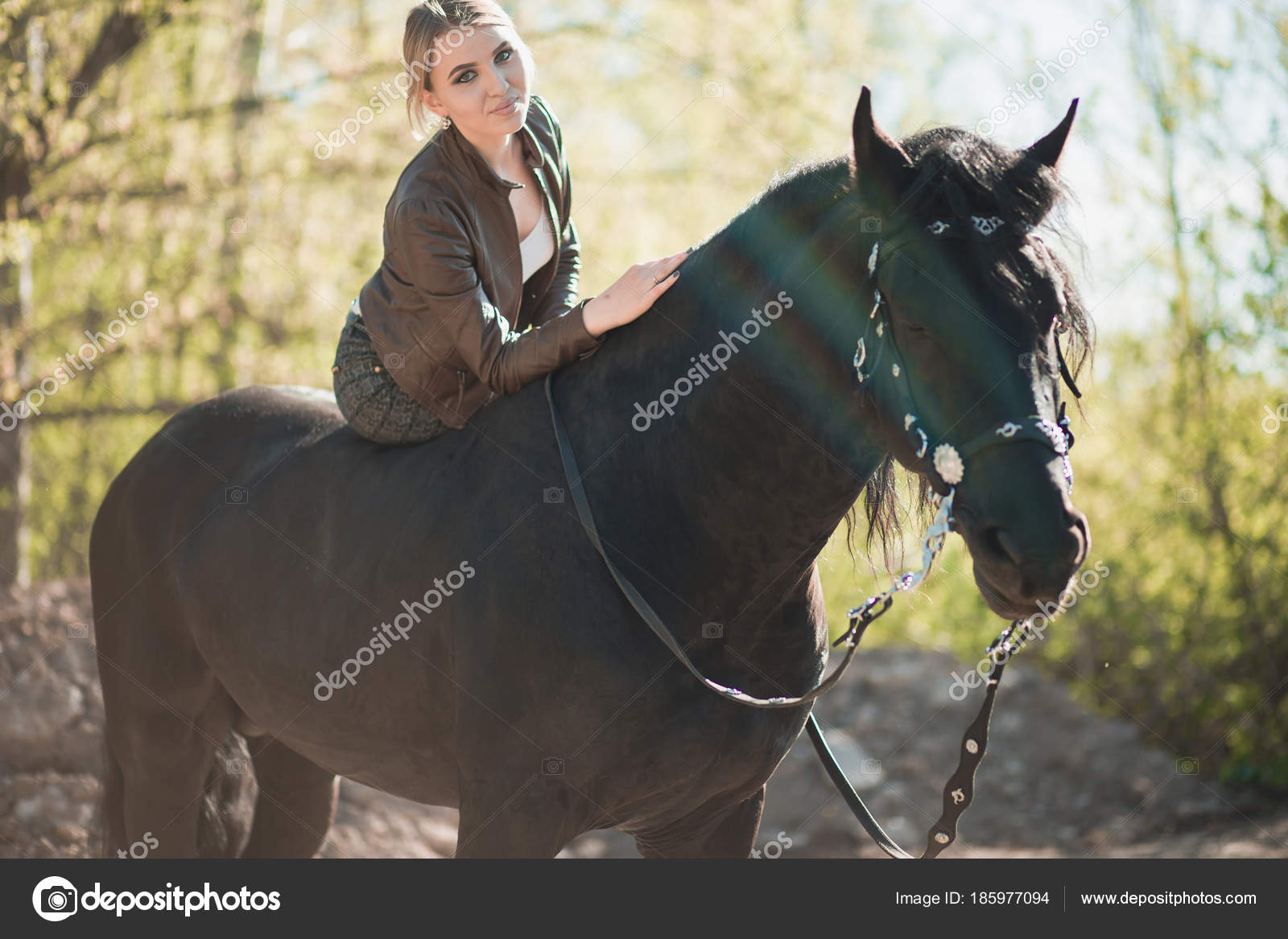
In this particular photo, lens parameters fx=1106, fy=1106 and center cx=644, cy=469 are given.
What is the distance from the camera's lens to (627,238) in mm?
10203

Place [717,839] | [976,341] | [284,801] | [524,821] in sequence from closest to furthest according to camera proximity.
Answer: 1. [976,341]
2. [524,821]
3. [717,839]
4. [284,801]

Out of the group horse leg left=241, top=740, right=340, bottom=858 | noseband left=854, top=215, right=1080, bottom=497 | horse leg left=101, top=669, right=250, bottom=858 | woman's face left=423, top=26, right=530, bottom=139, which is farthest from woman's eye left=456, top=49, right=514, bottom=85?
horse leg left=241, top=740, right=340, bottom=858

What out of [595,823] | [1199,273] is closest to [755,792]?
[595,823]

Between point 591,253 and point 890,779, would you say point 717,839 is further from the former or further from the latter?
point 591,253

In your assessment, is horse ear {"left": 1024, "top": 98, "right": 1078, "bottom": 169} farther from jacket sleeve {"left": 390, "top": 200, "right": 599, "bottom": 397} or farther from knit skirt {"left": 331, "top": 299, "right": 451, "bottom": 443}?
knit skirt {"left": 331, "top": 299, "right": 451, "bottom": 443}

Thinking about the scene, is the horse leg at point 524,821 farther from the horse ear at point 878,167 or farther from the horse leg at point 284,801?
the horse leg at point 284,801

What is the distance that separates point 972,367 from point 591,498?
0.91m

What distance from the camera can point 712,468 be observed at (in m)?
2.40

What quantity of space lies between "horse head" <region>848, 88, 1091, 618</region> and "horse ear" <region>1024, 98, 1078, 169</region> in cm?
7

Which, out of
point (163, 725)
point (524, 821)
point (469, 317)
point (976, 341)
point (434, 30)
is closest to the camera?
point (976, 341)

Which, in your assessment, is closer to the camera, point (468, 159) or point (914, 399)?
point (914, 399)

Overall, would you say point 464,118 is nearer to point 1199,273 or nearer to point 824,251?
point 824,251

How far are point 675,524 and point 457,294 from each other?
0.74 meters

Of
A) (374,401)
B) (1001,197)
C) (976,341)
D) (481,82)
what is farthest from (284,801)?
(1001,197)
